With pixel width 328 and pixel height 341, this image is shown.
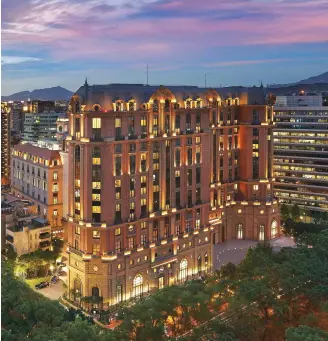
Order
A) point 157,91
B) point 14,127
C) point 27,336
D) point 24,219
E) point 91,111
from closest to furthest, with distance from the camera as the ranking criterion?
point 27,336 < point 91,111 < point 157,91 < point 24,219 < point 14,127

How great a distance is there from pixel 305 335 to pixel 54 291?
18.6 m

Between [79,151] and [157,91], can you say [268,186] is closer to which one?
[157,91]

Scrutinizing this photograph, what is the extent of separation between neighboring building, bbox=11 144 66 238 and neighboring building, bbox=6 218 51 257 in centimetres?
368

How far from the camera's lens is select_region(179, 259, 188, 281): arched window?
3281 cm

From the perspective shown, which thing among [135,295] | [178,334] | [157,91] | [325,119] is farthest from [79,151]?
[325,119]

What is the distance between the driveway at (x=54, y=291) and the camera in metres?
30.2

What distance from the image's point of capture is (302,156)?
159 ft

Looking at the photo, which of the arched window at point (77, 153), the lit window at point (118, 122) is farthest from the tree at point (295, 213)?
the arched window at point (77, 153)

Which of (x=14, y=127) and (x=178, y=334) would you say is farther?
(x=14, y=127)

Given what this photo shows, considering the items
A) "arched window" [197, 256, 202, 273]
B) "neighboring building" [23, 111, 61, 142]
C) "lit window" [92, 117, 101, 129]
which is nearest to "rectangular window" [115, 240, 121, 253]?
"lit window" [92, 117, 101, 129]

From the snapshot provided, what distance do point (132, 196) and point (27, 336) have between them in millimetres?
14756

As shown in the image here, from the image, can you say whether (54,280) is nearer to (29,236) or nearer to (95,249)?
(29,236)

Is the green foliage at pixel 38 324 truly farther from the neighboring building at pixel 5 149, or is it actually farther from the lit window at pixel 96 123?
the neighboring building at pixel 5 149

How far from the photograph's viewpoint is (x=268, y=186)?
41.2 m
